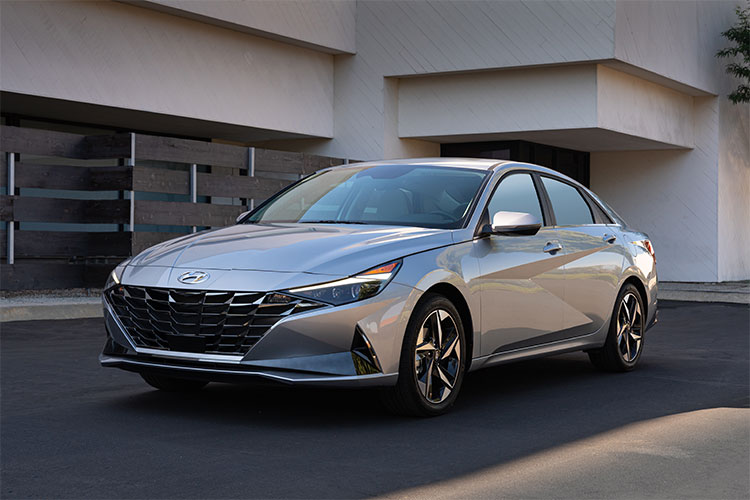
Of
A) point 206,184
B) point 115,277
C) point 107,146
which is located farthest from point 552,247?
point 206,184

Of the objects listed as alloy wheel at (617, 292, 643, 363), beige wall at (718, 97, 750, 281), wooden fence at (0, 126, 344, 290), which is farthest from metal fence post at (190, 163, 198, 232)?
beige wall at (718, 97, 750, 281)

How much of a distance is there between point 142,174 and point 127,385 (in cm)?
850

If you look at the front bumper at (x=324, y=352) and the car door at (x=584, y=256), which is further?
the car door at (x=584, y=256)

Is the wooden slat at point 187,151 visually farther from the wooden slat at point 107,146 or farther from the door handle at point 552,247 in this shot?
the door handle at point 552,247

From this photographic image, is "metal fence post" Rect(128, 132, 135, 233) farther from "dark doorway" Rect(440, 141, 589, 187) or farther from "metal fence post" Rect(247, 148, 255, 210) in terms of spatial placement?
"dark doorway" Rect(440, 141, 589, 187)

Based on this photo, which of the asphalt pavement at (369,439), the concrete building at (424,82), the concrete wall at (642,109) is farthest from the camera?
the concrete wall at (642,109)

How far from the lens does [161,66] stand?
57.7 ft

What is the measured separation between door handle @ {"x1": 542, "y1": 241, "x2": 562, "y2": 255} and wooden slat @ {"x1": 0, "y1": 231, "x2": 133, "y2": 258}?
9031mm

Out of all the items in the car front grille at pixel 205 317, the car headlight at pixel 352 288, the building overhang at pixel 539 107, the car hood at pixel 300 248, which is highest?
the building overhang at pixel 539 107

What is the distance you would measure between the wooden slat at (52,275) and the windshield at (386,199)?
24.9ft

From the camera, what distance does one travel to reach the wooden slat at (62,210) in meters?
13.9

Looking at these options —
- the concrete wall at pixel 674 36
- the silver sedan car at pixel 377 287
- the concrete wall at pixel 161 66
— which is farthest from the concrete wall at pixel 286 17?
the silver sedan car at pixel 377 287

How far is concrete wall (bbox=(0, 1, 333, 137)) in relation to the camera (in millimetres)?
15477

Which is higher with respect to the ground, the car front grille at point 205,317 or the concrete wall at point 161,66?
the concrete wall at point 161,66
